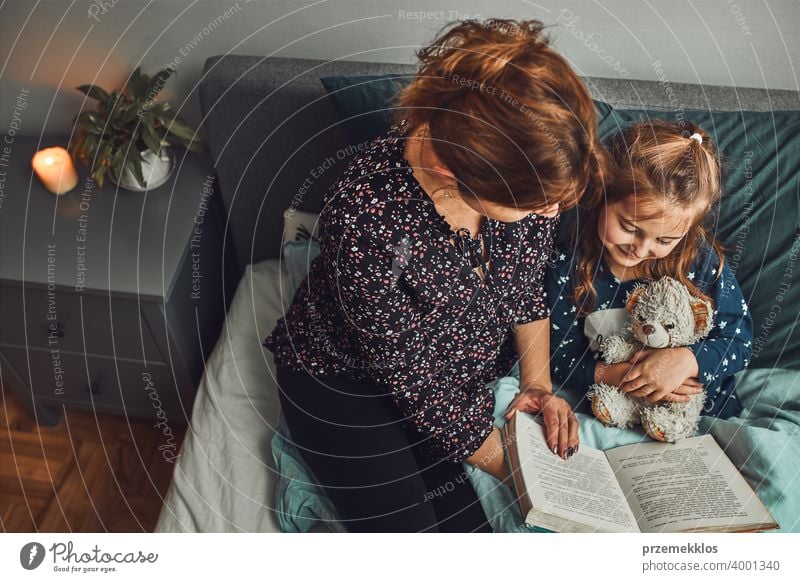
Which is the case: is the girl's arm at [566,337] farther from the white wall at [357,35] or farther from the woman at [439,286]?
the white wall at [357,35]

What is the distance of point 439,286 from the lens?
27.8 inches

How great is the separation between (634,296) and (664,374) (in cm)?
10

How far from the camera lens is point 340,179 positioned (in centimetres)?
68

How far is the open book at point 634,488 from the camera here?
2.28 ft


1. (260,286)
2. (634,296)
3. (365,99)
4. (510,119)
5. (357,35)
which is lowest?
(634,296)

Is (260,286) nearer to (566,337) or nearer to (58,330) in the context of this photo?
(58,330)

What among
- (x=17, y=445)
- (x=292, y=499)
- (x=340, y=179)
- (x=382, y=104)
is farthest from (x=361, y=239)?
(x=17, y=445)

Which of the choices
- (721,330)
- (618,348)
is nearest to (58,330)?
(618,348)

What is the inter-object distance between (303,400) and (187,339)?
0.30 meters

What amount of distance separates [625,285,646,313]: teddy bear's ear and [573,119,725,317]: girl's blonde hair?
0.02 metres

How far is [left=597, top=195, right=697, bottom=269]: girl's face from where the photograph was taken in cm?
71

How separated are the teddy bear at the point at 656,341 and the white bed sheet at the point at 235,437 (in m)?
0.42

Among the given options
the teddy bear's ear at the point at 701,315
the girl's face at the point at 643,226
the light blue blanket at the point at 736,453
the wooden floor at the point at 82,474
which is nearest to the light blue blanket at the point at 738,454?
the light blue blanket at the point at 736,453
